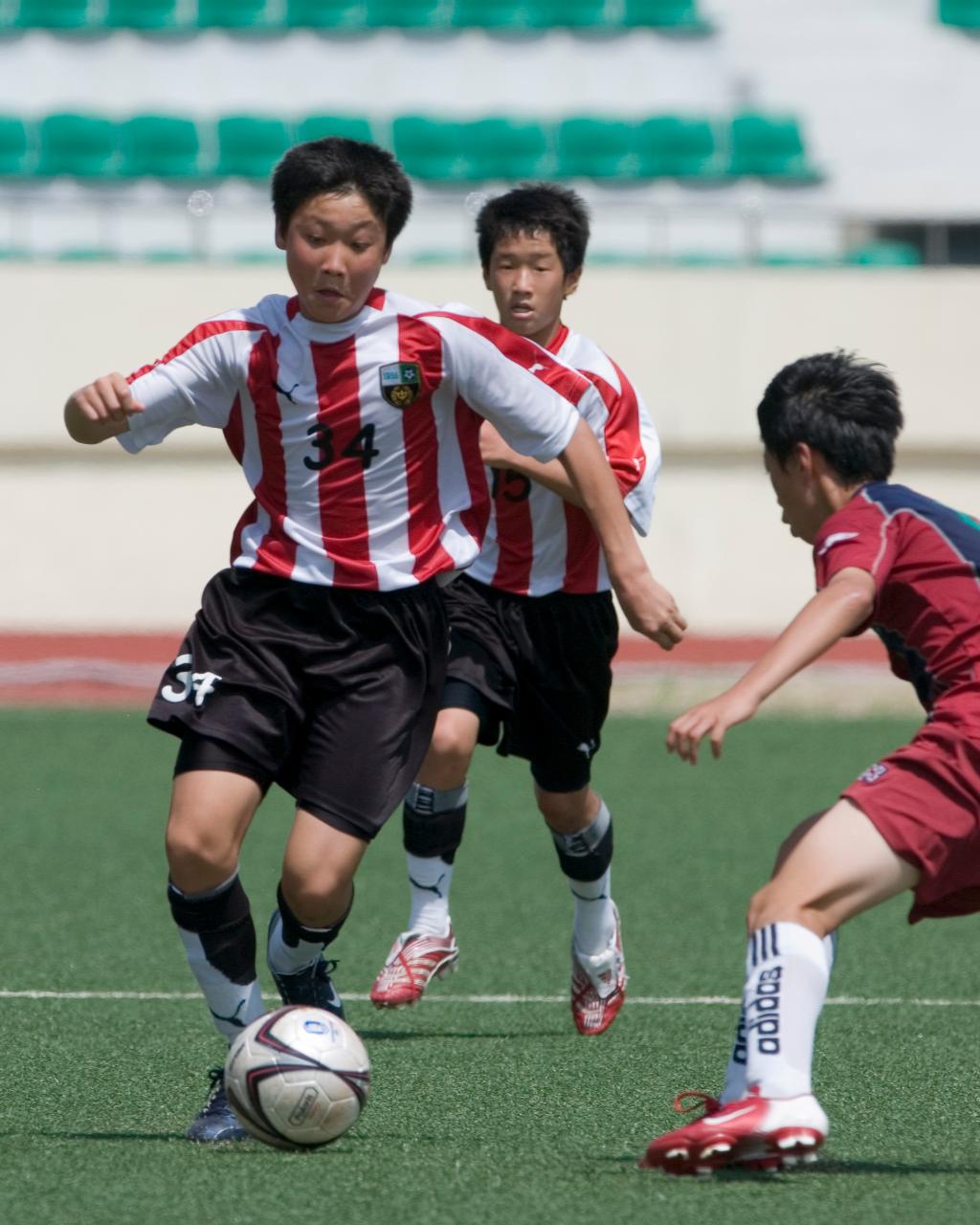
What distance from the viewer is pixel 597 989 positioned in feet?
16.8

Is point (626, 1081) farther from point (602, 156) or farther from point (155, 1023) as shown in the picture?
point (602, 156)

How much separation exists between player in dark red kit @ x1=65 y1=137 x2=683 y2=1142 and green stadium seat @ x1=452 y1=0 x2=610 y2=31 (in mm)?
13742

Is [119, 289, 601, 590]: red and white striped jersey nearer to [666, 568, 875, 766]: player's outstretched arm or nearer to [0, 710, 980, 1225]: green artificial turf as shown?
[666, 568, 875, 766]: player's outstretched arm

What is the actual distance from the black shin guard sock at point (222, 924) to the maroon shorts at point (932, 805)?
1.27 meters

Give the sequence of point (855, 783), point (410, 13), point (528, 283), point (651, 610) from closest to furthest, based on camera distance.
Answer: point (855, 783) < point (651, 610) < point (528, 283) < point (410, 13)

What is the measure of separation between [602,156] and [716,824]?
29.8ft

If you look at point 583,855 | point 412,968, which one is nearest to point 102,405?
point 412,968

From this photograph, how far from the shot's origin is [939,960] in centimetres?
604

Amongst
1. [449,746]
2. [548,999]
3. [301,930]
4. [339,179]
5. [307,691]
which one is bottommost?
[548,999]

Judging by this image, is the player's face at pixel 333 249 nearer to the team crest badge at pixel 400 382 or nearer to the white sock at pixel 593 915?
the team crest badge at pixel 400 382

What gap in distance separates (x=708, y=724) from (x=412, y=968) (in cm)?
224

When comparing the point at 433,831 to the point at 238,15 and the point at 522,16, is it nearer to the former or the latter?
the point at 522,16

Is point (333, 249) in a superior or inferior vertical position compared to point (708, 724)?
superior

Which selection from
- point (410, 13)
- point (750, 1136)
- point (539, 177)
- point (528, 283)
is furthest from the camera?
point (410, 13)
